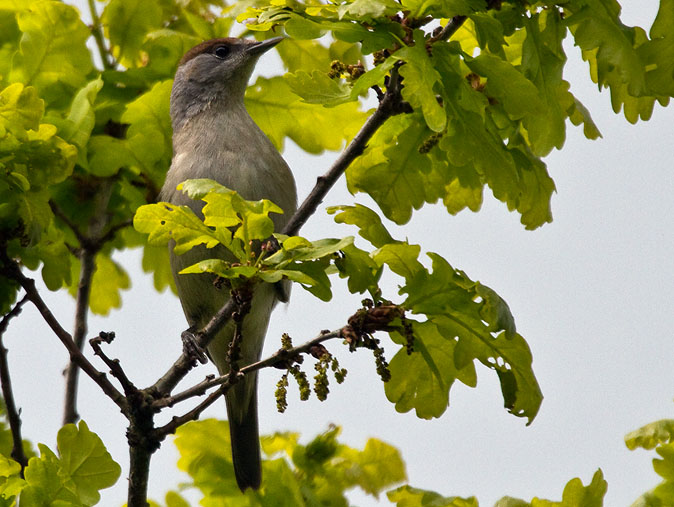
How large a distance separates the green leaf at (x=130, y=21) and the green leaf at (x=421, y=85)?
2816mm

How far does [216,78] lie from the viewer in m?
5.90

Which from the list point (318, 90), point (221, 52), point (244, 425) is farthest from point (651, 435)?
point (221, 52)

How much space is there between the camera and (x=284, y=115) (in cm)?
510

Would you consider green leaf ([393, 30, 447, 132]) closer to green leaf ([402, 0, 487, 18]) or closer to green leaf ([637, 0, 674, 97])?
green leaf ([402, 0, 487, 18])

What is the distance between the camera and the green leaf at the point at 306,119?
495 cm

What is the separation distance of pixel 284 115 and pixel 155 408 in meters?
2.14

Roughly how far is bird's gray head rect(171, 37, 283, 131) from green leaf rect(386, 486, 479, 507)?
331 centimetres

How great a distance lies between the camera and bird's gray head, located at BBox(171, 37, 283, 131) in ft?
19.1

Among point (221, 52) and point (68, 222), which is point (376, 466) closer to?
point (68, 222)

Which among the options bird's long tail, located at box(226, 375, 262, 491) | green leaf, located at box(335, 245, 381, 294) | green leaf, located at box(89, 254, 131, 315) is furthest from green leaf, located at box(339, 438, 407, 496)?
green leaf, located at box(89, 254, 131, 315)

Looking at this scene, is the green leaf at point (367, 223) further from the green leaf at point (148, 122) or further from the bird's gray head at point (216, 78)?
the bird's gray head at point (216, 78)

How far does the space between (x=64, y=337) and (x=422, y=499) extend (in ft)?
5.22

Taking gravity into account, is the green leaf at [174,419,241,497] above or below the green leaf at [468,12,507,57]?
below

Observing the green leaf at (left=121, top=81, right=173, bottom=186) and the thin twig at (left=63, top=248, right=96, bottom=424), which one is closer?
the green leaf at (left=121, top=81, right=173, bottom=186)
